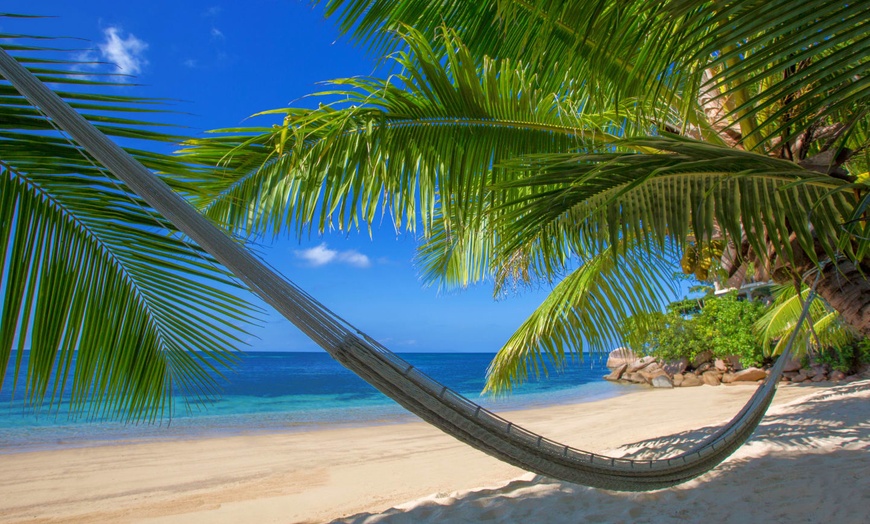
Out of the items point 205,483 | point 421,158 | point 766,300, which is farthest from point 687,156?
point 766,300

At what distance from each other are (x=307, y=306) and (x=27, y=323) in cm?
87

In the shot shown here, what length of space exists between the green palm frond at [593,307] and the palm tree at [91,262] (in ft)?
6.32

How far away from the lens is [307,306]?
1218 mm

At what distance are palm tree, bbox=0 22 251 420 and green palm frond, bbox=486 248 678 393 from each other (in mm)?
1925

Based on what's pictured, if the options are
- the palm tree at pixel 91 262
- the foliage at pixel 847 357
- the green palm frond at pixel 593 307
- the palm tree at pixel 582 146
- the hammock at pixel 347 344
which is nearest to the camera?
the hammock at pixel 347 344

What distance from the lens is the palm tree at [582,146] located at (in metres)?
1.38

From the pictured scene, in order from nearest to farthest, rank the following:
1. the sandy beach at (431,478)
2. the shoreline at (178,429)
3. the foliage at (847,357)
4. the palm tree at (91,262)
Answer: the palm tree at (91,262) < the sandy beach at (431,478) < the shoreline at (178,429) < the foliage at (847,357)

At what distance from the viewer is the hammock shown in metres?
1.13

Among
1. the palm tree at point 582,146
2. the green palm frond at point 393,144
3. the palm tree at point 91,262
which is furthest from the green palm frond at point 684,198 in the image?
the palm tree at point 91,262

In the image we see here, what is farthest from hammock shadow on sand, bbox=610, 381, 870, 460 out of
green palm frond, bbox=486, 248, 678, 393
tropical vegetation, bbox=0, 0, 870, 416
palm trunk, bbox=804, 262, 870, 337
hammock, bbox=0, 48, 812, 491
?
hammock, bbox=0, 48, 812, 491

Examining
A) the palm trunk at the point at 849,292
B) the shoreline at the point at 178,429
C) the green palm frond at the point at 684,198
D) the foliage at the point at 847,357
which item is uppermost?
the green palm frond at the point at 684,198

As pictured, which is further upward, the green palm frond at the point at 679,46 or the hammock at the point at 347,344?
the green palm frond at the point at 679,46

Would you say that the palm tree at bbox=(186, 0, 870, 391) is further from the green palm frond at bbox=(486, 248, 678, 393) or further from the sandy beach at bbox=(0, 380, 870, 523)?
the sandy beach at bbox=(0, 380, 870, 523)

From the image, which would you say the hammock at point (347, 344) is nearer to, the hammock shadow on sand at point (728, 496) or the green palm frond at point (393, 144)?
the green palm frond at point (393, 144)
